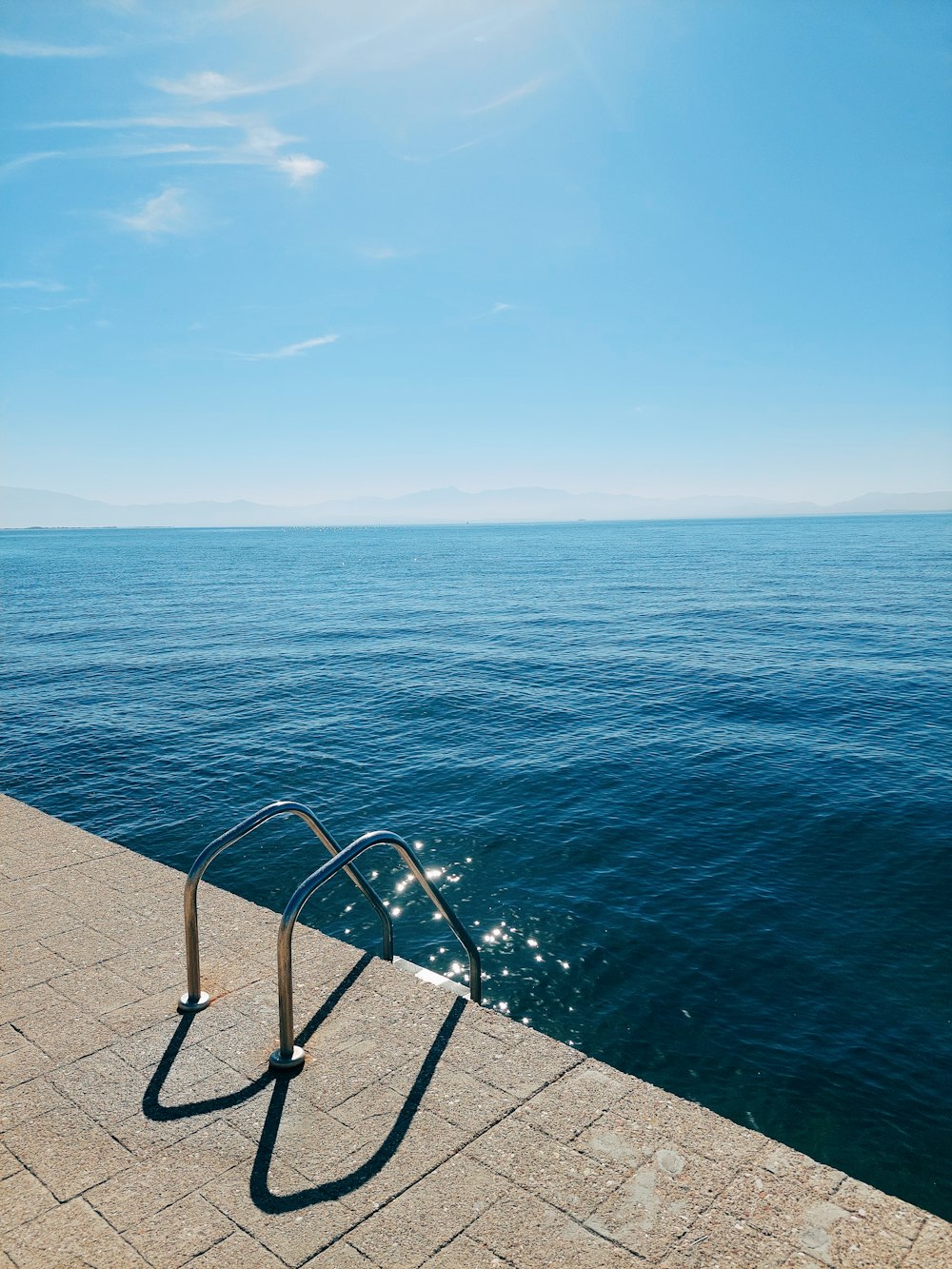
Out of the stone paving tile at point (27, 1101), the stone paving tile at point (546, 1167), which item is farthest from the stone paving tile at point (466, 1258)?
the stone paving tile at point (27, 1101)

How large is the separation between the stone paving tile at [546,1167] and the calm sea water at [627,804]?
200 inches

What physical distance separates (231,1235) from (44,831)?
28.3 feet

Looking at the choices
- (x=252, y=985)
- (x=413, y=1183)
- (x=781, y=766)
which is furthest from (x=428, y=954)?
(x=781, y=766)

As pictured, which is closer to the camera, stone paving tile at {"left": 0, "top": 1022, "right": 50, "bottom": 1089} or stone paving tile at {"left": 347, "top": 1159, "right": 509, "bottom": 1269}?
stone paving tile at {"left": 347, "top": 1159, "right": 509, "bottom": 1269}

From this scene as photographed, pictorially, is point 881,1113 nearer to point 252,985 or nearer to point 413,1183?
point 413,1183

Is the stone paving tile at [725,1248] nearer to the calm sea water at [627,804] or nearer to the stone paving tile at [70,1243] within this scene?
the stone paving tile at [70,1243]

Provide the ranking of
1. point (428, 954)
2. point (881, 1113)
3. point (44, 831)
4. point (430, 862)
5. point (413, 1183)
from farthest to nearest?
point (430, 862) → point (428, 954) → point (44, 831) → point (881, 1113) → point (413, 1183)

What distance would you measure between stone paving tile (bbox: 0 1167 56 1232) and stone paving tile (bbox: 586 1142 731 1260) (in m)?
3.82

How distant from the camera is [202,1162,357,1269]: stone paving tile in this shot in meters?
4.62

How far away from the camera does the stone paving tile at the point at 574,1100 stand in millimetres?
5566

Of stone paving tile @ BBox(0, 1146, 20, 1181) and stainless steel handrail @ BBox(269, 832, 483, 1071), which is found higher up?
stainless steel handrail @ BBox(269, 832, 483, 1071)

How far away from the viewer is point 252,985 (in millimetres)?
7355

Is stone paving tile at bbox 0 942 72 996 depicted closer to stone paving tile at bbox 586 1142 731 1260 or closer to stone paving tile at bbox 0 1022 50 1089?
stone paving tile at bbox 0 1022 50 1089

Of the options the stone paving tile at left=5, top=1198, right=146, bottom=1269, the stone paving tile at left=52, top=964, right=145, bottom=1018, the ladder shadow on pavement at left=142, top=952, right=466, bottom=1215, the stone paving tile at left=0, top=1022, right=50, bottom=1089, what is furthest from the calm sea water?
the stone paving tile at left=5, top=1198, right=146, bottom=1269
